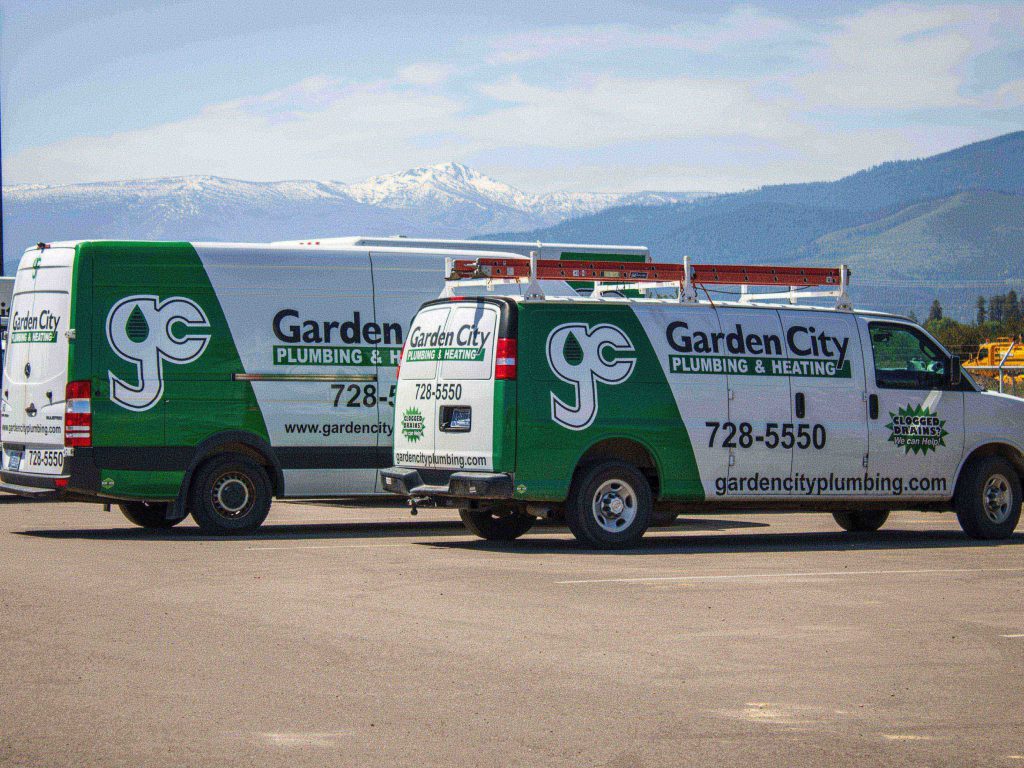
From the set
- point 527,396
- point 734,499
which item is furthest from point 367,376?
point 734,499

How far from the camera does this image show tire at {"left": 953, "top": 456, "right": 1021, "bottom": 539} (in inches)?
603

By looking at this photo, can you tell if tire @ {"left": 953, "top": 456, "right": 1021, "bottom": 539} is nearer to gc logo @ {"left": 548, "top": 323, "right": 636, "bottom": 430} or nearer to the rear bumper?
gc logo @ {"left": 548, "top": 323, "right": 636, "bottom": 430}

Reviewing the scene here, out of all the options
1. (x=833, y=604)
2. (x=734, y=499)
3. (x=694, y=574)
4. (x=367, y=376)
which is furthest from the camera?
(x=367, y=376)

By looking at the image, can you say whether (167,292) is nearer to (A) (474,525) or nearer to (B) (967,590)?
(A) (474,525)

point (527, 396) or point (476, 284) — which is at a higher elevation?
point (476, 284)

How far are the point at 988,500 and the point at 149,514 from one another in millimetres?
8622

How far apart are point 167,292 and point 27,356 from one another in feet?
4.97

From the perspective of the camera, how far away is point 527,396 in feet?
44.6

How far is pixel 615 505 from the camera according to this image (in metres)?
13.9

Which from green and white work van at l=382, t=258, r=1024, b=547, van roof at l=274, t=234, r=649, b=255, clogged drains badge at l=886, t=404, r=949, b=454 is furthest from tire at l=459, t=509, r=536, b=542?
van roof at l=274, t=234, r=649, b=255

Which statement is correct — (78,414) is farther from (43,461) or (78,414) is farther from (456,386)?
(456,386)

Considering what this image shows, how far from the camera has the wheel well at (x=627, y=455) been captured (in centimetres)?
1397

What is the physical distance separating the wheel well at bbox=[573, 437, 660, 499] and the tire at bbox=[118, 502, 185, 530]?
16.1 feet

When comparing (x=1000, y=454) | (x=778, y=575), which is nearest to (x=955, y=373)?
(x=1000, y=454)
